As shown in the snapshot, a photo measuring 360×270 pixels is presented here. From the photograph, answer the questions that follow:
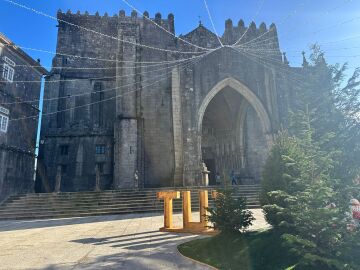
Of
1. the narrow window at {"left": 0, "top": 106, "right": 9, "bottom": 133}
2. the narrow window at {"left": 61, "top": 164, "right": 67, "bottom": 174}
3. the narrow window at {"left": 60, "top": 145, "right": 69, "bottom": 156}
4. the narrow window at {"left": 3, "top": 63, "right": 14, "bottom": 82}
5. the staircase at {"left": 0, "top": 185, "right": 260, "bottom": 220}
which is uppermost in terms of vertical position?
the narrow window at {"left": 3, "top": 63, "right": 14, "bottom": 82}

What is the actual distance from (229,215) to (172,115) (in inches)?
638

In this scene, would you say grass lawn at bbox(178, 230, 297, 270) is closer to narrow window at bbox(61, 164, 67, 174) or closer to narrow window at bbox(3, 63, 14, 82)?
narrow window at bbox(3, 63, 14, 82)

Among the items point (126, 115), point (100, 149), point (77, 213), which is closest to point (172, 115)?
point (126, 115)

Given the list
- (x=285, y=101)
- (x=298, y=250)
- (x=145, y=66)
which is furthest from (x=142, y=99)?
(x=298, y=250)

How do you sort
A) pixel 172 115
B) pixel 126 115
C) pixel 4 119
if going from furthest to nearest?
pixel 172 115, pixel 126 115, pixel 4 119

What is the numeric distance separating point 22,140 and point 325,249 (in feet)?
68.6

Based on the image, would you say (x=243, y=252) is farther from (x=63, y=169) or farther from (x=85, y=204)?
(x=63, y=169)

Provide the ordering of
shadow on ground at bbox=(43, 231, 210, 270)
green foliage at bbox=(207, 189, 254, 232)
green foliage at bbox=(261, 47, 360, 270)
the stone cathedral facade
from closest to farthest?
1. green foliage at bbox=(261, 47, 360, 270)
2. shadow on ground at bbox=(43, 231, 210, 270)
3. green foliage at bbox=(207, 189, 254, 232)
4. the stone cathedral facade

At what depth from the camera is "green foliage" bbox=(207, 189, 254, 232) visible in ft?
19.2

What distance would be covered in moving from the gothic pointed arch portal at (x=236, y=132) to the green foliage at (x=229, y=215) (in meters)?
16.4

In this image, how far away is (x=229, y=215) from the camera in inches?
233

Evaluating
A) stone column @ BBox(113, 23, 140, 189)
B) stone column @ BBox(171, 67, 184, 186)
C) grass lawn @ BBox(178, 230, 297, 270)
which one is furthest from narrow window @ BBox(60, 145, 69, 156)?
grass lawn @ BBox(178, 230, 297, 270)

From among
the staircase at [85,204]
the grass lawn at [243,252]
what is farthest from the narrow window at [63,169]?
the grass lawn at [243,252]

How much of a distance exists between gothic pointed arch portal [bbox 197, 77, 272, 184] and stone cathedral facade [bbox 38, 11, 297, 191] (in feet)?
0.29
